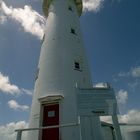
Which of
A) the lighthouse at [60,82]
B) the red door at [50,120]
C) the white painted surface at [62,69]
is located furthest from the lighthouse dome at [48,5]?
the red door at [50,120]

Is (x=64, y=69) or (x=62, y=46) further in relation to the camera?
(x=62, y=46)

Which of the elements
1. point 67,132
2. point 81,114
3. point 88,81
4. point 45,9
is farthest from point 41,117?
point 45,9

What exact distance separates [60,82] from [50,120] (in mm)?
2126

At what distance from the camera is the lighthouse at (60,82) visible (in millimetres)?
9359

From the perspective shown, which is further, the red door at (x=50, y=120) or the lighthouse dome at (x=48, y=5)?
the lighthouse dome at (x=48, y=5)

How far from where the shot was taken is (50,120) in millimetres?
9805

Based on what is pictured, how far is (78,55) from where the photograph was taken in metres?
12.2

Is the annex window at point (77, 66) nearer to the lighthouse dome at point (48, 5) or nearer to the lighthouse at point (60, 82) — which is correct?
the lighthouse at point (60, 82)

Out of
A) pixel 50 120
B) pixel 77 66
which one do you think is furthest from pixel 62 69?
pixel 50 120

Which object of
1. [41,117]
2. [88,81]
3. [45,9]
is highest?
[45,9]

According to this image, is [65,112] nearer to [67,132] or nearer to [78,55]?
[67,132]

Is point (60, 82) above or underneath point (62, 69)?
underneath

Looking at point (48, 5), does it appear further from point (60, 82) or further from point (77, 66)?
point (60, 82)

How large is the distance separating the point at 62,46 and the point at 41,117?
4.64 metres
